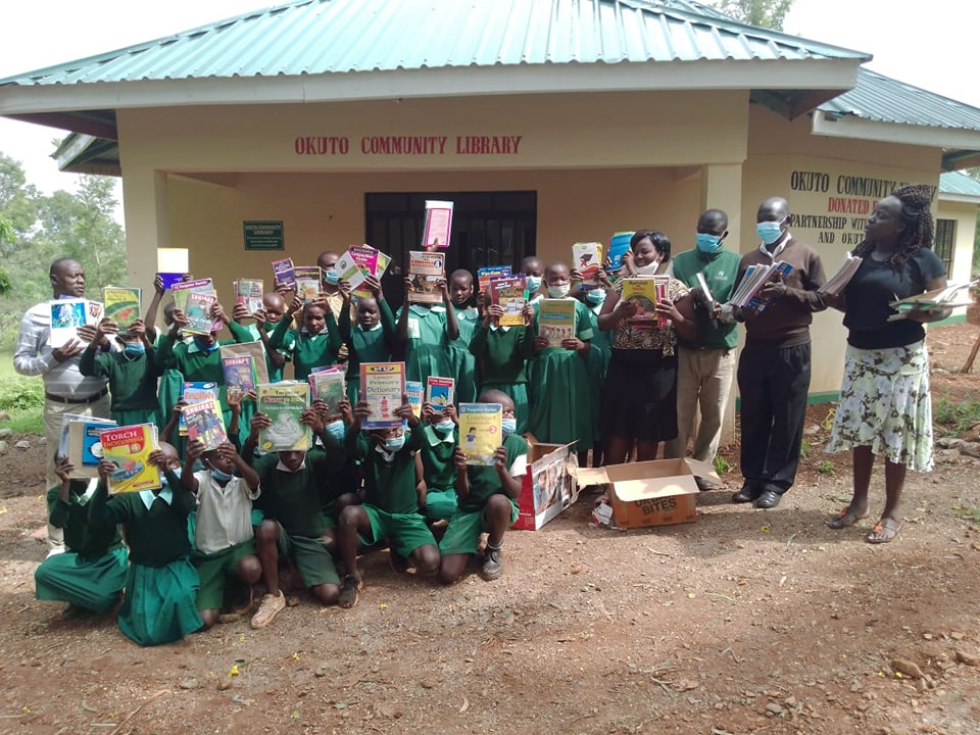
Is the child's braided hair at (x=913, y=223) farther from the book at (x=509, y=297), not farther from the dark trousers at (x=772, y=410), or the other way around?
the book at (x=509, y=297)

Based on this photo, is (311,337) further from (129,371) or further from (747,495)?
(747,495)

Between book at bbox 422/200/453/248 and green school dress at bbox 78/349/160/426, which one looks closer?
green school dress at bbox 78/349/160/426

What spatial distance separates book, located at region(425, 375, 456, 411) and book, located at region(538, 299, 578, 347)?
1.14 meters

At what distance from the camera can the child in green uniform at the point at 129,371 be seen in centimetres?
431

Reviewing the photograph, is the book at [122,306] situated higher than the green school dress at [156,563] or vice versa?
the book at [122,306]

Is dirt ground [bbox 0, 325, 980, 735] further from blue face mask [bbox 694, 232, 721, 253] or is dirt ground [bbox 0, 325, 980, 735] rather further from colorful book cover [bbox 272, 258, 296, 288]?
colorful book cover [bbox 272, 258, 296, 288]

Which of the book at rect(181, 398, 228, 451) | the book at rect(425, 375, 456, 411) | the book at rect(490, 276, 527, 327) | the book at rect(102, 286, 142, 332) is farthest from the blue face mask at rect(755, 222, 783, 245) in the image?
the book at rect(102, 286, 142, 332)

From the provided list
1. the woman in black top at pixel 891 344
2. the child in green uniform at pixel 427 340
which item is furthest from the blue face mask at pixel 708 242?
the child in green uniform at pixel 427 340

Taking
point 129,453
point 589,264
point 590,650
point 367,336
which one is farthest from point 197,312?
point 590,650

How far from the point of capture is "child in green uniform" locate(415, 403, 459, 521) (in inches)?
165

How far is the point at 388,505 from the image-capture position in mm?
4203

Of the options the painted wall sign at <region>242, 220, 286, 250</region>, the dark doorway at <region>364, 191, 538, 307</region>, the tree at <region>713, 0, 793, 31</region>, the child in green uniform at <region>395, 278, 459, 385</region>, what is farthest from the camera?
the tree at <region>713, 0, 793, 31</region>

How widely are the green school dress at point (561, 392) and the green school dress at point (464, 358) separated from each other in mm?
457

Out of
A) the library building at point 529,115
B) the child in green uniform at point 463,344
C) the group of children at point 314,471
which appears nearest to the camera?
the group of children at point 314,471
